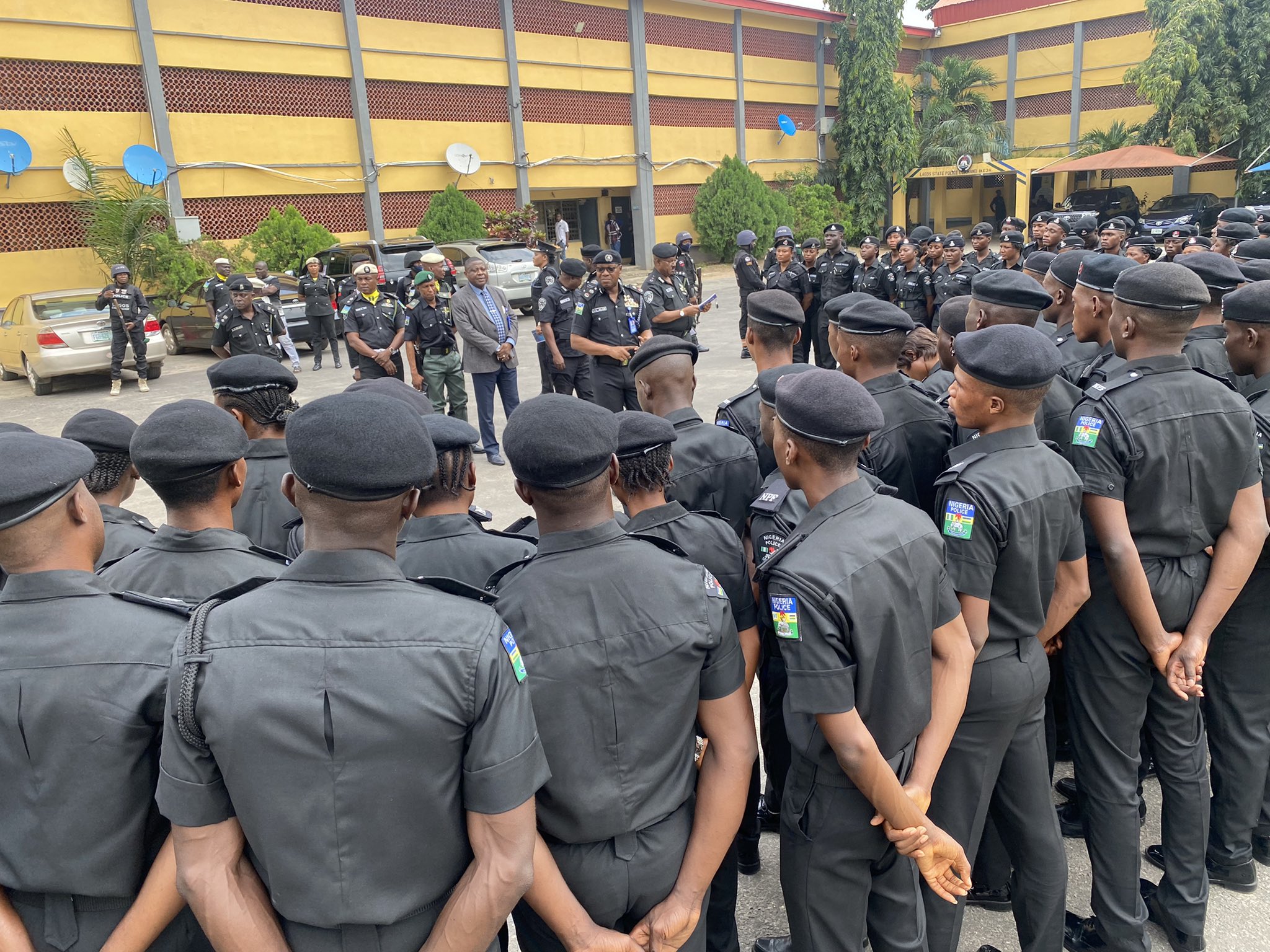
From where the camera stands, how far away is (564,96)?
25219 millimetres

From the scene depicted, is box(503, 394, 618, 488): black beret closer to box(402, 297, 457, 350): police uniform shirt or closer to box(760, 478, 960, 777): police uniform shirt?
box(760, 478, 960, 777): police uniform shirt

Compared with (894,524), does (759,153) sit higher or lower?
higher

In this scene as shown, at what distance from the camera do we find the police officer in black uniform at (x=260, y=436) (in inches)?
130

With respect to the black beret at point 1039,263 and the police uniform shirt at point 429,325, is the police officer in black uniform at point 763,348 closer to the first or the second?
the black beret at point 1039,263

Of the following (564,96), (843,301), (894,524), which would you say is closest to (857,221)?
(564,96)

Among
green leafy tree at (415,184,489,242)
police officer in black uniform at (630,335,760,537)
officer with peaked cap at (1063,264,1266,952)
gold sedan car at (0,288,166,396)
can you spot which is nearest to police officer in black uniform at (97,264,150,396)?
gold sedan car at (0,288,166,396)

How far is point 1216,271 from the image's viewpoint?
3.86m

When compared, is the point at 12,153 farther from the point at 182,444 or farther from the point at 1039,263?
the point at 182,444

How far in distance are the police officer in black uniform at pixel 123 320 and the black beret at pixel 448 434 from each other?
35.8 feet

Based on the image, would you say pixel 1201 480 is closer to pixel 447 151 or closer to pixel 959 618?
pixel 959 618

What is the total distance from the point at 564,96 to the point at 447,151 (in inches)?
184

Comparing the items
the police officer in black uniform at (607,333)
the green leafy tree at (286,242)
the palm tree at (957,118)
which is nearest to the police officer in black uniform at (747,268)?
the police officer in black uniform at (607,333)

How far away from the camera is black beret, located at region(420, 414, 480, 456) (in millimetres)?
2490

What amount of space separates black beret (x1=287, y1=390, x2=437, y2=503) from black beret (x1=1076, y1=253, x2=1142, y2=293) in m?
3.15
